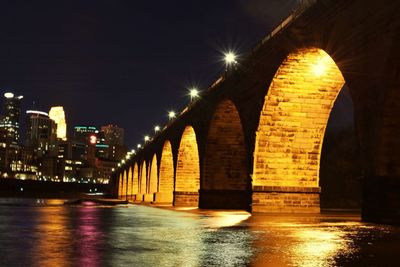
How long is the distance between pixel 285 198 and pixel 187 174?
20.5 m

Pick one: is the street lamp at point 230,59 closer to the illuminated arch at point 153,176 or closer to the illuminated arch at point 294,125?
the illuminated arch at point 294,125

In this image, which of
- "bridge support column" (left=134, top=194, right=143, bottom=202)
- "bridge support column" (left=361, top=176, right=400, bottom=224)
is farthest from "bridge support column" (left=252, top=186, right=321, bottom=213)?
"bridge support column" (left=134, top=194, right=143, bottom=202)

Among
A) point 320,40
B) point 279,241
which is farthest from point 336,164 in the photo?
point 279,241

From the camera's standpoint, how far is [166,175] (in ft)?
184

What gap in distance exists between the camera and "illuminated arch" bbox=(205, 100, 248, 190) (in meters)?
34.9

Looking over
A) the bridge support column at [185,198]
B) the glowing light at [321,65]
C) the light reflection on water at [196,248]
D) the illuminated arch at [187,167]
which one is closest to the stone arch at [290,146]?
the glowing light at [321,65]

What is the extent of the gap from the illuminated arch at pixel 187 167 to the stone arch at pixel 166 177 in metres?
9.71

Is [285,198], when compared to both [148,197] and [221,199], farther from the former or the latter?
[148,197]

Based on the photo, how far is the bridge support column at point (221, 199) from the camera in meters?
34.4

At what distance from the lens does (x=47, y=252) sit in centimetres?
853

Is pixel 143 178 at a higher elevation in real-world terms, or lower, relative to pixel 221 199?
higher

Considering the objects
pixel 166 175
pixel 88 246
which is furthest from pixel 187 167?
pixel 88 246

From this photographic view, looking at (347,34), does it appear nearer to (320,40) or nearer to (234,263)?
(320,40)

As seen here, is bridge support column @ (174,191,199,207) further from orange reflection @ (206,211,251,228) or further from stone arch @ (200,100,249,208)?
orange reflection @ (206,211,251,228)
